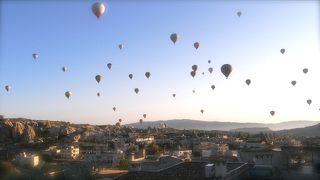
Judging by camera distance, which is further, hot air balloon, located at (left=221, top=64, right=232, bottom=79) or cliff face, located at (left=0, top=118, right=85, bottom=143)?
cliff face, located at (left=0, top=118, right=85, bottom=143)

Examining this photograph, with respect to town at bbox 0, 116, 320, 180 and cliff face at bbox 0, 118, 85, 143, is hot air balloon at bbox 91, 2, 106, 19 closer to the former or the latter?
town at bbox 0, 116, 320, 180

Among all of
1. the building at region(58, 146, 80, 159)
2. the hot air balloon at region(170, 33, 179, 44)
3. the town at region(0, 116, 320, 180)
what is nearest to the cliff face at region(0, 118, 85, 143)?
the town at region(0, 116, 320, 180)

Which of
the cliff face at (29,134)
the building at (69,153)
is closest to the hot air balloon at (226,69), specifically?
the building at (69,153)

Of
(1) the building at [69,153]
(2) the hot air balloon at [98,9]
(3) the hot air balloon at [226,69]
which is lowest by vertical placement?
(1) the building at [69,153]

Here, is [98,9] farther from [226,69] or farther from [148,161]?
[148,161]

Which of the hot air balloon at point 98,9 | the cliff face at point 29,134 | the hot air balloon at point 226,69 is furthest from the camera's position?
the cliff face at point 29,134

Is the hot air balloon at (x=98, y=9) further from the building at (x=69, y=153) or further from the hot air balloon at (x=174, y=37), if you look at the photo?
the building at (x=69, y=153)

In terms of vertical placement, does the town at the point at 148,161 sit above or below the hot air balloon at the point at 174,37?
below

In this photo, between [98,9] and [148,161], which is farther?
[148,161]

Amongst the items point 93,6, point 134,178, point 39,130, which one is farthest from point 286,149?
point 39,130

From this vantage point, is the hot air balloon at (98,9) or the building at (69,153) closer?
the hot air balloon at (98,9)

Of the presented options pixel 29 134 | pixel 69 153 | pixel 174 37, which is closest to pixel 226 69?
pixel 174 37

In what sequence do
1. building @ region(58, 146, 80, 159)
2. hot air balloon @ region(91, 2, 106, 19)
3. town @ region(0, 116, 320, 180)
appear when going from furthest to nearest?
building @ region(58, 146, 80, 159) → hot air balloon @ region(91, 2, 106, 19) → town @ region(0, 116, 320, 180)
